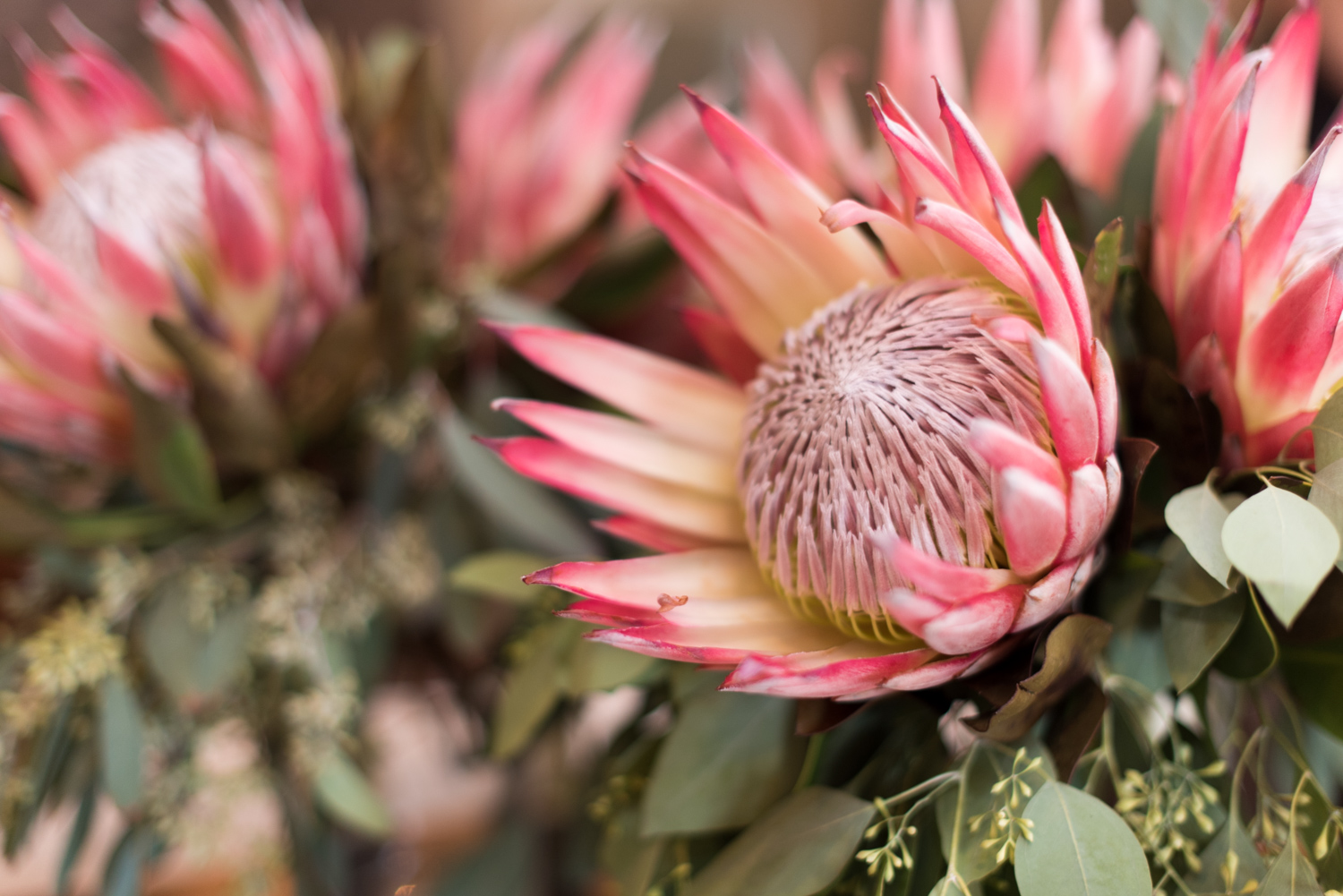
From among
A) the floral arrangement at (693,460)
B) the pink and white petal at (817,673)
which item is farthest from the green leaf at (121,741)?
the pink and white petal at (817,673)

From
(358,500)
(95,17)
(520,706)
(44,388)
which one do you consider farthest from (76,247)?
(95,17)

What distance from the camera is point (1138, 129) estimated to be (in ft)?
1.47

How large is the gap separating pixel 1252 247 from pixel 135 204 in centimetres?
52

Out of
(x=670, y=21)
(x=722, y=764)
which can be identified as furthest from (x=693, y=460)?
(x=670, y=21)

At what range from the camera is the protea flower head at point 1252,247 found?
0.30 meters

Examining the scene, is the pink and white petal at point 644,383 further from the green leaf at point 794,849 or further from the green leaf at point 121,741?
the green leaf at point 121,741

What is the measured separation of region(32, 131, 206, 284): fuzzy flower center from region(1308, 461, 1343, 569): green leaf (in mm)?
508

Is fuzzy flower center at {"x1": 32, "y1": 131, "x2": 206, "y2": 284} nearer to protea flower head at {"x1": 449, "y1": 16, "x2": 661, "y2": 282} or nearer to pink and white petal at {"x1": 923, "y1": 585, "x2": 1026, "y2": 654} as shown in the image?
protea flower head at {"x1": 449, "y1": 16, "x2": 661, "y2": 282}

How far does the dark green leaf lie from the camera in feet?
0.97

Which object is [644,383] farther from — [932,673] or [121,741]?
[121,741]

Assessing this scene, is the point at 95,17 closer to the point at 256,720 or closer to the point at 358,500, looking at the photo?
the point at 358,500

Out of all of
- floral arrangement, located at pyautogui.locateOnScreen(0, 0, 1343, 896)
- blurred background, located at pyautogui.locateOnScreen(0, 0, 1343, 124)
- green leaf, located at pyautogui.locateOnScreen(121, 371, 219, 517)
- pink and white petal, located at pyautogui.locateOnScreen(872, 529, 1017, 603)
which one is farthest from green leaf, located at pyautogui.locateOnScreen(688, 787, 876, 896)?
blurred background, located at pyautogui.locateOnScreen(0, 0, 1343, 124)

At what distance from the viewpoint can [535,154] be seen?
24.1 inches

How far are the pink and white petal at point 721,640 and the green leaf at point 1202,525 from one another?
126 mm
